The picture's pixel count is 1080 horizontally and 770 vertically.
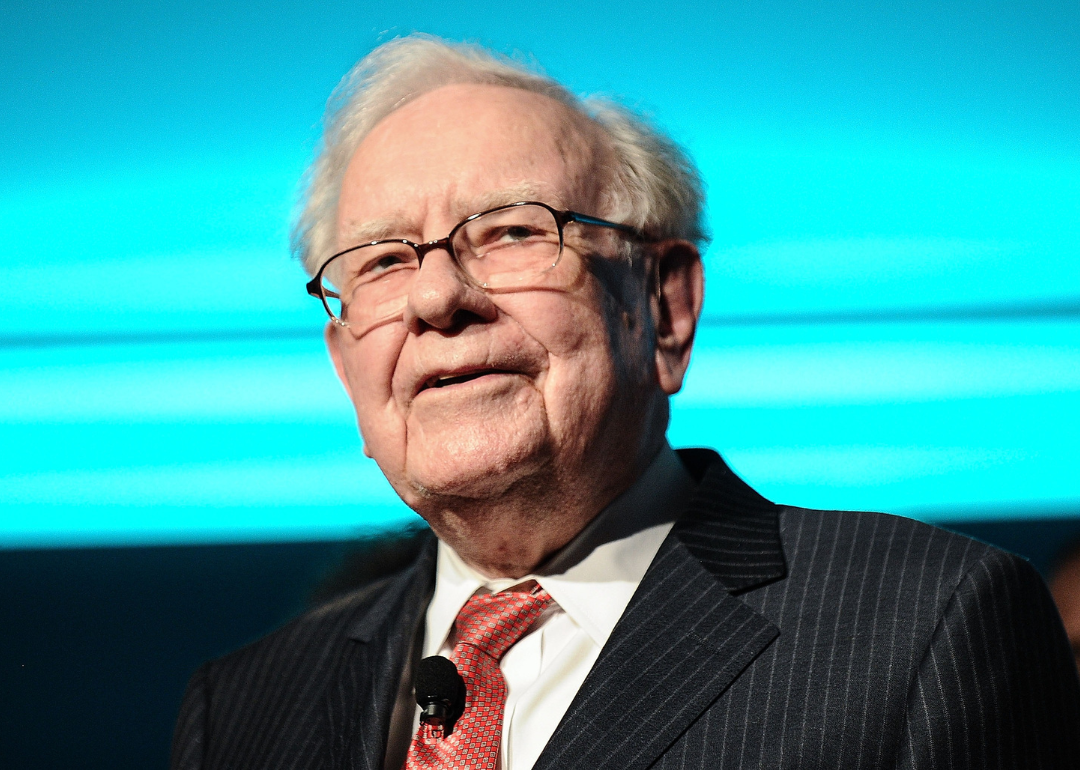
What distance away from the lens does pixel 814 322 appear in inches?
101

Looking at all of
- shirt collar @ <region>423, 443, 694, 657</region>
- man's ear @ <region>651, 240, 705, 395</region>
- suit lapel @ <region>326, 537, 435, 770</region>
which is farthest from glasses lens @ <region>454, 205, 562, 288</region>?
suit lapel @ <region>326, 537, 435, 770</region>

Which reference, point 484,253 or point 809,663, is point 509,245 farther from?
point 809,663

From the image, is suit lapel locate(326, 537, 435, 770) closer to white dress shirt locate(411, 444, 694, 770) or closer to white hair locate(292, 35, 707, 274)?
white dress shirt locate(411, 444, 694, 770)

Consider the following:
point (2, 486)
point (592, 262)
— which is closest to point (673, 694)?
point (592, 262)

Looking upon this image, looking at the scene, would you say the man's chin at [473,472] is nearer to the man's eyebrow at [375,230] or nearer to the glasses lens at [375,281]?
the glasses lens at [375,281]

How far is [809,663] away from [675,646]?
0.60 ft

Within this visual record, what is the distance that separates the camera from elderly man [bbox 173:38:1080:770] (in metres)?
1.26

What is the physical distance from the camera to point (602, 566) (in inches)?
58.8

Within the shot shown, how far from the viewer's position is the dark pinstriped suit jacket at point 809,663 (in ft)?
4.00

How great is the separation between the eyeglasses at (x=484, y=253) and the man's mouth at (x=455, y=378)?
12 cm

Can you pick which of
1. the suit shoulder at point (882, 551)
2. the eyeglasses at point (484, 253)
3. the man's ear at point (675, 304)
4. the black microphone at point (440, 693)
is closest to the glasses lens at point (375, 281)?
the eyeglasses at point (484, 253)

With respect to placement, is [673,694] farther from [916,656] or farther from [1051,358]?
[1051,358]

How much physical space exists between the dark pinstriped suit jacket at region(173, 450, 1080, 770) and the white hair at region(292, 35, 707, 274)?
49 centimetres

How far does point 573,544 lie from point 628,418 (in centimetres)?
22
